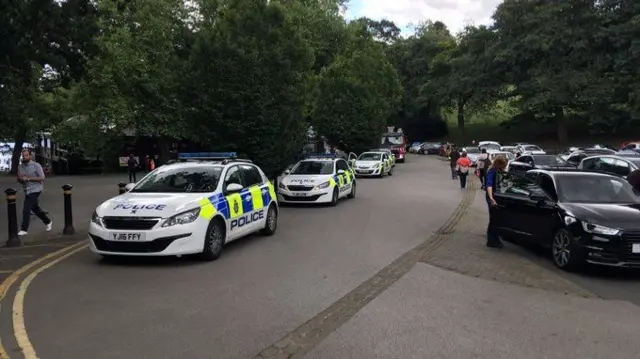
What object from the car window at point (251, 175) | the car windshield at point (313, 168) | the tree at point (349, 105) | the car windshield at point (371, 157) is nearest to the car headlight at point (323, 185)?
the car windshield at point (313, 168)

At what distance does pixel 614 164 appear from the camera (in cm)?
1889

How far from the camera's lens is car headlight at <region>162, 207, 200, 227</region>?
26.9 ft

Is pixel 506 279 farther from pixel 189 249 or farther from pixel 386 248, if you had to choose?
pixel 189 249

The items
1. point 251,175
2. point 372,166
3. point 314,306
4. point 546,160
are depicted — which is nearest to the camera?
point 314,306

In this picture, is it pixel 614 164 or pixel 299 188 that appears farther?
pixel 614 164

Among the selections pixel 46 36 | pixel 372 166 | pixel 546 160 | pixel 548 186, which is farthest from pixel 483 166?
pixel 46 36

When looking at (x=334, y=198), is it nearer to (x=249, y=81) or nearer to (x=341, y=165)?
(x=341, y=165)

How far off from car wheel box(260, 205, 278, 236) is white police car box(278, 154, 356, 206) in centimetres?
520

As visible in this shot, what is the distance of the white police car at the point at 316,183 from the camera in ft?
55.9

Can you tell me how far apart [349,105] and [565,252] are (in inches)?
1253

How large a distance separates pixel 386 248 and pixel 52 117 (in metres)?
32.2

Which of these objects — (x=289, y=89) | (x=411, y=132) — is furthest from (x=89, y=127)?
(x=411, y=132)

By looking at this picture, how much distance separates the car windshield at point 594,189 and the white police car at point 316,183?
8508mm

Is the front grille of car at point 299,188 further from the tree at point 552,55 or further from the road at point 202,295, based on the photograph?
the tree at point 552,55
